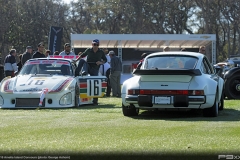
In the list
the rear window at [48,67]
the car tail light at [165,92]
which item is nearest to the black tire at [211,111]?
the car tail light at [165,92]

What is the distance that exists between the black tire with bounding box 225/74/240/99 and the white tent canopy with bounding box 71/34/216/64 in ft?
69.6

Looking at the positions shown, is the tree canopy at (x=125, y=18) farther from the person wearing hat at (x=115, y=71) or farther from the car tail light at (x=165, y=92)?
the car tail light at (x=165, y=92)

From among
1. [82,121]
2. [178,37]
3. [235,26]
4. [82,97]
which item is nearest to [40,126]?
[82,121]

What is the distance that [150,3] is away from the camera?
68.4 m

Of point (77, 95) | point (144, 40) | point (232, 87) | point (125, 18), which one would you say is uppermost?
point (125, 18)

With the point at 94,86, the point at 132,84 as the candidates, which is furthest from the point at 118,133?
the point at 94,86

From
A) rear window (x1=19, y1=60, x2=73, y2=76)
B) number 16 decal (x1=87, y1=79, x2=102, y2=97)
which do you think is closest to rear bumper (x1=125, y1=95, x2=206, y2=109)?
number 16 decal (x1=87, y1=79, x2=102, y2=97)

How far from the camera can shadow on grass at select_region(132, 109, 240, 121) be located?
12527 mm

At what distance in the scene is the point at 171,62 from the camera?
13477mm

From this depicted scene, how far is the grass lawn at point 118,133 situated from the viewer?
7816 millimetres

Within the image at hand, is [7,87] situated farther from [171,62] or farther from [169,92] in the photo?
[169,92]

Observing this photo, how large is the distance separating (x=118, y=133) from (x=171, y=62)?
3.96 metres

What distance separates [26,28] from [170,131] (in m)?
59.5

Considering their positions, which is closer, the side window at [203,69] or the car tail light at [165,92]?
the car tail light at [165,92]
